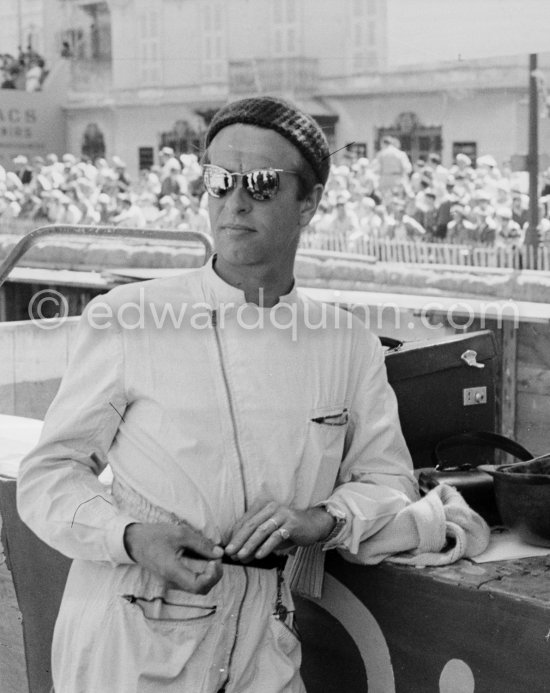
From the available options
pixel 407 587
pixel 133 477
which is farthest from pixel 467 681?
pixel 133 477

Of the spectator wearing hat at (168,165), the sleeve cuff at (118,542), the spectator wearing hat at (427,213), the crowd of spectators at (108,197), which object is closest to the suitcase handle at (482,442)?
the sleeve cuff at (118,542)

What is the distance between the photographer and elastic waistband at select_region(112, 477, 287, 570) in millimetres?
1712

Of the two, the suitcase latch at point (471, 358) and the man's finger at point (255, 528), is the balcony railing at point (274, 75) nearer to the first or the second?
the suitcase latch at point (471, 358)

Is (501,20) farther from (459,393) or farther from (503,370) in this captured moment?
(459,393)

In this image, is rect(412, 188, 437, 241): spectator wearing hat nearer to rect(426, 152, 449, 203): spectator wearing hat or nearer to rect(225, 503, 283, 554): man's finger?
rect(426, 152, 449, 203): spectator wearing hat

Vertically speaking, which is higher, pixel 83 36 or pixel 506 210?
pixel 83 36

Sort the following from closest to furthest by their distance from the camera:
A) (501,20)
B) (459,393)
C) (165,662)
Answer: (165,662) → (459,393) → (501,20)

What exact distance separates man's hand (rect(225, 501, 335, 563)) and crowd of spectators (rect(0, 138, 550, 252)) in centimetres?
→ 992

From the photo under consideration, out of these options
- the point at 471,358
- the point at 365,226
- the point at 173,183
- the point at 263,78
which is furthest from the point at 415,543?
the point at 263,78

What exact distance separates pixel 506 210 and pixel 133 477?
12626 mm

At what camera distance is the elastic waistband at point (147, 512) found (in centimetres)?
171

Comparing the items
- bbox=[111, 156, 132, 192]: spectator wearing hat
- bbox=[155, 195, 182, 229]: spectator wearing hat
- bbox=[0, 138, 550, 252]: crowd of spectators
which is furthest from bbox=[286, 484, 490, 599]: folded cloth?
bbox=[111, 156, 132, 192]: spectator wearing hat

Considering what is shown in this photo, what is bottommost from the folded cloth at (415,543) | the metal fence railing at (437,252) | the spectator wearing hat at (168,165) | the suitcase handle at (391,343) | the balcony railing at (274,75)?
the metal fence railing at (437,252)

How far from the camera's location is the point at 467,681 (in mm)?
1852
